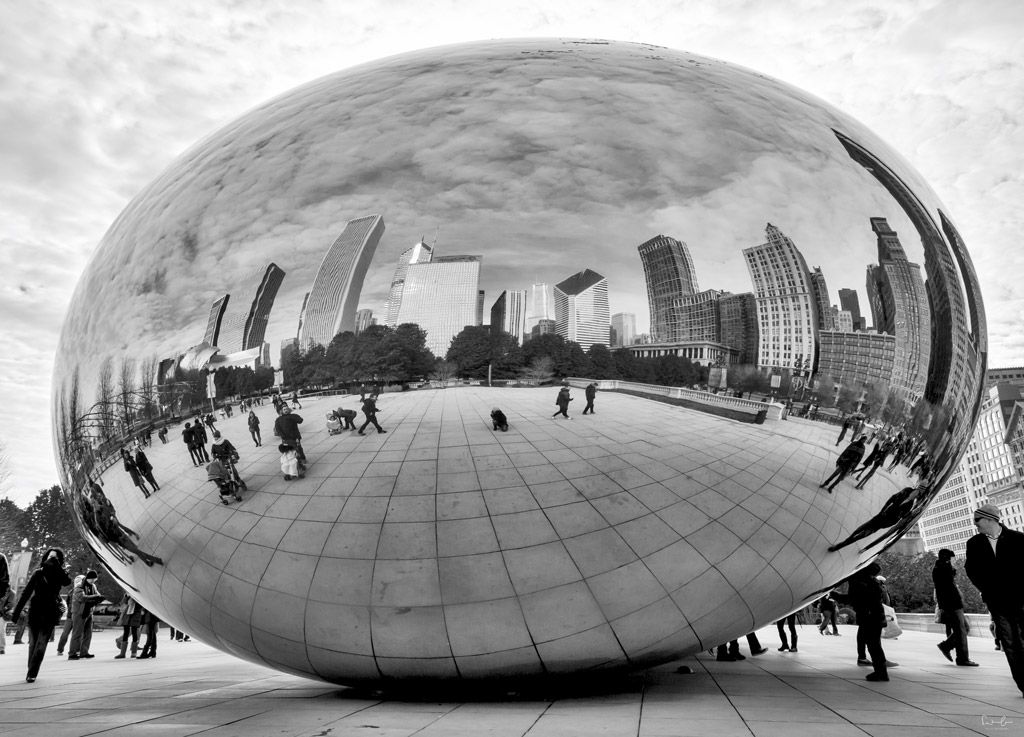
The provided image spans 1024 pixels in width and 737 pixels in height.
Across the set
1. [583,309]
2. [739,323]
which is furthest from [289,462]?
[739,323]

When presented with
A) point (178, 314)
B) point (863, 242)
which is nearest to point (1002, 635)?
point (863, 242)

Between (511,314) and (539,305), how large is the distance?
173mm

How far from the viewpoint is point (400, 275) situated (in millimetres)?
3984

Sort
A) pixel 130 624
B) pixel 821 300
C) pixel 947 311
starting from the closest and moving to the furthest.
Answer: pixel 821 300, pixel 947 311, pixel 130 624

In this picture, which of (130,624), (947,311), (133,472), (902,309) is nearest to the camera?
(133,472)

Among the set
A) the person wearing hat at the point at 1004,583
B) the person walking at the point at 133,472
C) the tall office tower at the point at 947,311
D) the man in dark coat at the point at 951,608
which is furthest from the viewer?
the man in dark coat at the point at 951,608

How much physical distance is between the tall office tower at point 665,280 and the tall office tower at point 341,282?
5.42 ft

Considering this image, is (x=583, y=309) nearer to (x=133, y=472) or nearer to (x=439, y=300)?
(x=439, y=300)

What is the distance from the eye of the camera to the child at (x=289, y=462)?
158 inches

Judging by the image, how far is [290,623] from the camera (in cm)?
435

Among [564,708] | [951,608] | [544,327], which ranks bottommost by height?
[951,608]

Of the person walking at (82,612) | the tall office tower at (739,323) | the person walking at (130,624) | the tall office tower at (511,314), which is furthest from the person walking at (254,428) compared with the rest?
the person walking at (130,624)

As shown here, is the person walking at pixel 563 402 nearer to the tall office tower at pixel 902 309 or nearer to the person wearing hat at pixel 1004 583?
the tall office tower at pixel 902 309

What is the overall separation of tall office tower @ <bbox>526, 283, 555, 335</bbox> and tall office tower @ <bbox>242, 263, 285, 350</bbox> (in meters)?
1.54
